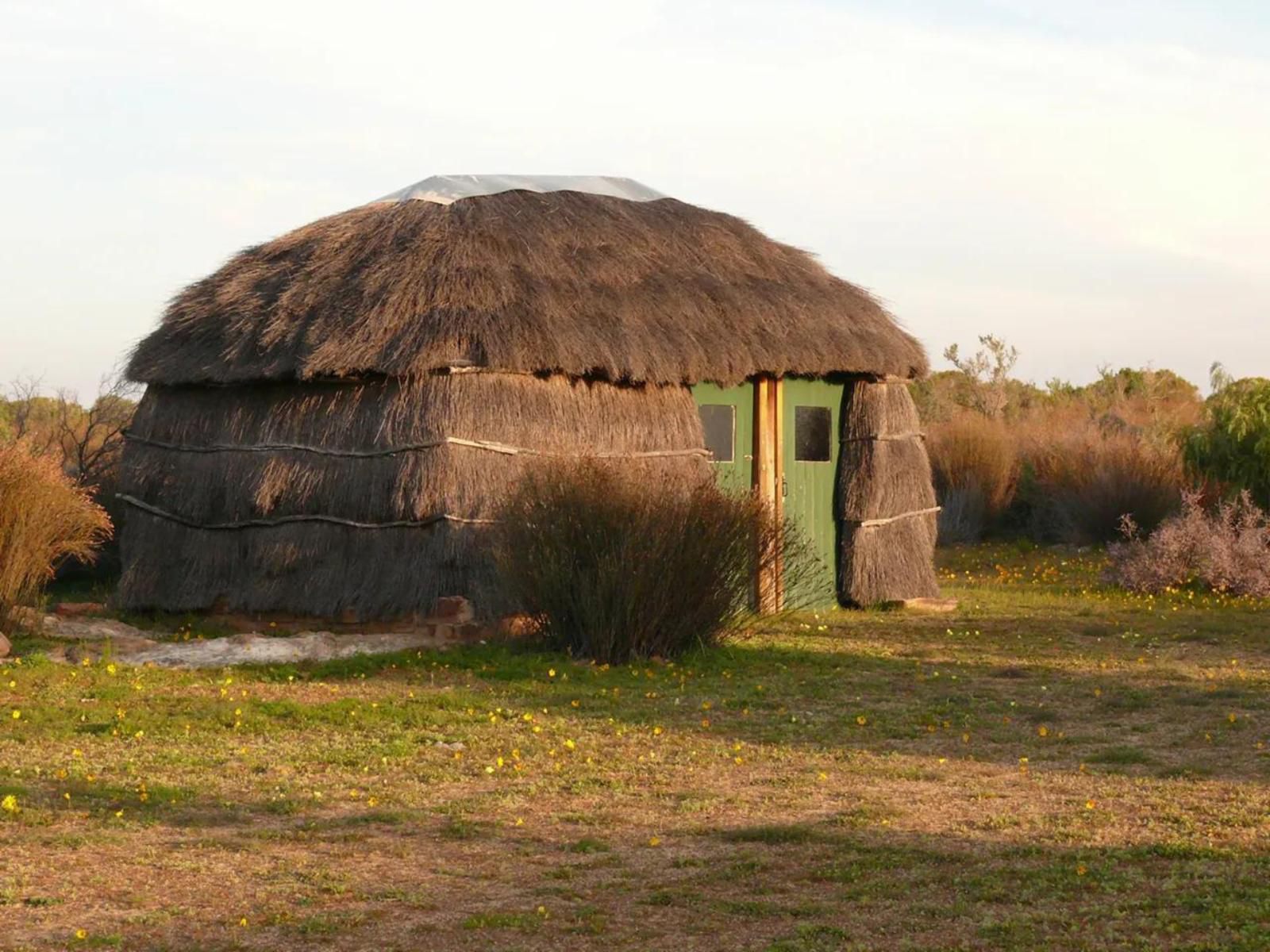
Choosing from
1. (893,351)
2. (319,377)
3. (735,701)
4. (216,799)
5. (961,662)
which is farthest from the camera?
(893,351)

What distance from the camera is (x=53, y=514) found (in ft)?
38.8

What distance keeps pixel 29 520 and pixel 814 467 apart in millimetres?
7022

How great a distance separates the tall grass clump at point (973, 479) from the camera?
21812 millimetres

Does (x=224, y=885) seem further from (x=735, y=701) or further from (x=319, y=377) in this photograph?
(x=319, y=377)

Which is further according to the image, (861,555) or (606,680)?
(861,555)

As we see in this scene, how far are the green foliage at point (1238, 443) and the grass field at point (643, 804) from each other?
7.30 metres

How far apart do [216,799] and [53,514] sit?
17.5 ft

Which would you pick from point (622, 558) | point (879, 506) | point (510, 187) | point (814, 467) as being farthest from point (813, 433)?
point (622, 558)

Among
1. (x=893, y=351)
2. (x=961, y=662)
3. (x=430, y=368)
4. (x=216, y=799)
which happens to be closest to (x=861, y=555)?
(x=893, y=351)

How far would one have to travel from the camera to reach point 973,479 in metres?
22.0

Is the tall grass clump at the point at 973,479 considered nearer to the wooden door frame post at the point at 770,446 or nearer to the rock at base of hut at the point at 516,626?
the wooden door frame post at the point at 770,446

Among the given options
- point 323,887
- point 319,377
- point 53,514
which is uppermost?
point 319,377

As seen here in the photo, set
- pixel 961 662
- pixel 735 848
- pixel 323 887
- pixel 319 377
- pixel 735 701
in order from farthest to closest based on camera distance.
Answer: pixel 319 377 < pixel 961 662 < pixel 735 701 < pixel 735 848 < pixel 323 887

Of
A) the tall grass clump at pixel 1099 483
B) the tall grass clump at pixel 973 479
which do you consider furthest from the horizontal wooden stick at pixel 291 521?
the tall grass clump at pixel 973 479
